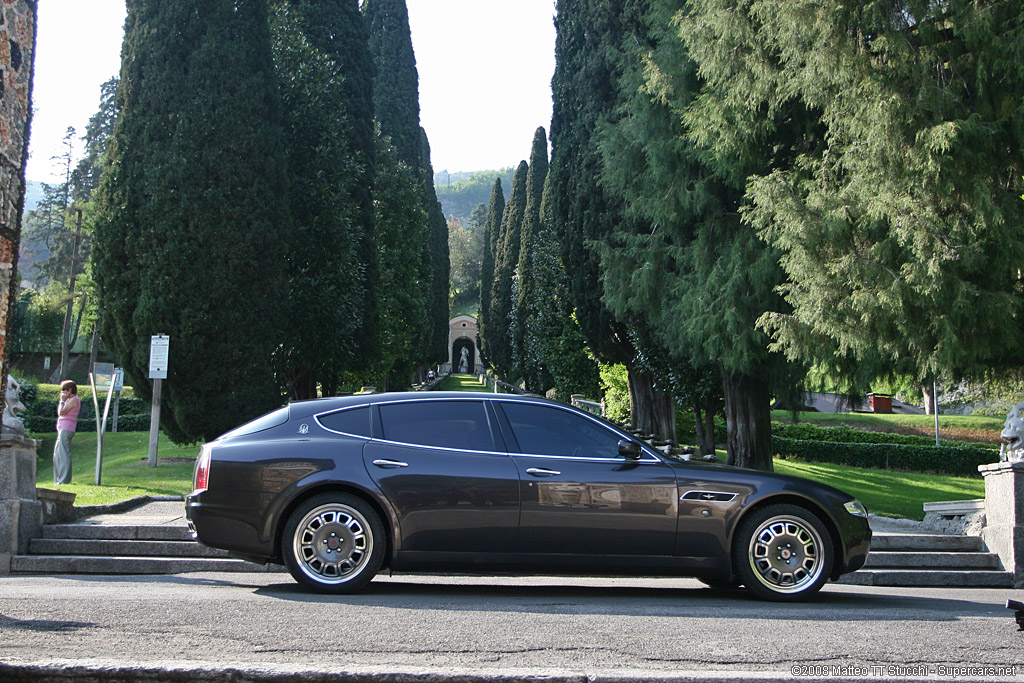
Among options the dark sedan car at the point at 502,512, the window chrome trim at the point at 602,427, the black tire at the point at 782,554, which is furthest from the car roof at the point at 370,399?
the black tire at the point at 782,554

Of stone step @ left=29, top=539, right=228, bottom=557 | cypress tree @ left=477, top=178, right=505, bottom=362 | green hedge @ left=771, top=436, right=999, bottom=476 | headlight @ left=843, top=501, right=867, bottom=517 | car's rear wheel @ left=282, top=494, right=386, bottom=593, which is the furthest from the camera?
cypress tree @ left=477, top=178, right=505, bottom=362

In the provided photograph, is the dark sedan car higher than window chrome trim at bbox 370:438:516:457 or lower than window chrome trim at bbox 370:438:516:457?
lower

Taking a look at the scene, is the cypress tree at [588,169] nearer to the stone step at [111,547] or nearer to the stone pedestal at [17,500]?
the stone step at [111,547]

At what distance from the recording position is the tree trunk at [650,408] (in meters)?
23.8

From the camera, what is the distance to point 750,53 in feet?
43.6

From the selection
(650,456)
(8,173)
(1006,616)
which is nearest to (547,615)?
(650,456)

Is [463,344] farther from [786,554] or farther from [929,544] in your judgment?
[786,554]

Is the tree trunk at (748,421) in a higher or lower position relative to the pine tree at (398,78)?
lower

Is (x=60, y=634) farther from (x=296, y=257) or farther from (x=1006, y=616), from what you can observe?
(x=296, y=257)

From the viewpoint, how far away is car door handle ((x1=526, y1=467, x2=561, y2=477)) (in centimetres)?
687

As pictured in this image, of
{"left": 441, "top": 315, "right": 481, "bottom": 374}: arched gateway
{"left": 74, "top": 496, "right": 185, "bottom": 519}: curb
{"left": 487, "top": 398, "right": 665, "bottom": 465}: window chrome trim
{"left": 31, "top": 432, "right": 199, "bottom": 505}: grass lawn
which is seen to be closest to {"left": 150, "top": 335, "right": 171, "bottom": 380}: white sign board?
{"left": 31, "top": 432, "right": 199, "bottom": 505}: grass lawn

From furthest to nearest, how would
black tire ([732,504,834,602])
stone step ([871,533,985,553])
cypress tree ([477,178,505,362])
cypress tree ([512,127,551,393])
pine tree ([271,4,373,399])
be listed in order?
cypress tree ([477,178,505,362])
cypress tree ([512,127,551,393])
pine tree ([271,4,373,399])
stone step ([871,533,985,553])
black tire ([732,504,834,602])

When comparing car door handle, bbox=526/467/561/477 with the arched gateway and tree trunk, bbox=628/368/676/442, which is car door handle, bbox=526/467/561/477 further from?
the arched gateway

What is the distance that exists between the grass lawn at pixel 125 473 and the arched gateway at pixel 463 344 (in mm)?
91642
